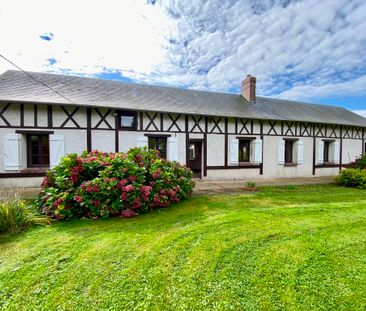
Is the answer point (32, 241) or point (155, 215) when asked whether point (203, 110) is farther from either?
point (32, 241)

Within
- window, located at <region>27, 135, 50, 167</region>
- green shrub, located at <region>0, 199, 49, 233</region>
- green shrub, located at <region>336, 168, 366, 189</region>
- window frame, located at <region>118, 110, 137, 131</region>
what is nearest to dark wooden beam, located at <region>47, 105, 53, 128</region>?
window, located at <region>27, 135, 50, 167</region>

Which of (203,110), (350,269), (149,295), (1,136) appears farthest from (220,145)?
(1,136)

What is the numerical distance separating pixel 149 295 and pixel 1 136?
7549 mm

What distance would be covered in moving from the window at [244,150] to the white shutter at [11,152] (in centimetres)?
884

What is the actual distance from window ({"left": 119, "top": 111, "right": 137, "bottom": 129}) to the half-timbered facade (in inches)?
1.5

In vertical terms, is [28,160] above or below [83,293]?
above

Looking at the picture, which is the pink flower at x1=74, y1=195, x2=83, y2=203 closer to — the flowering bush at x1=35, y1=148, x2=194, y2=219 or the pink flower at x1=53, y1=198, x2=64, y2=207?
the flowering bush at x1=35, y1=148, x2=194, y2=219

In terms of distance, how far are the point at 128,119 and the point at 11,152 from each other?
13.1 ft

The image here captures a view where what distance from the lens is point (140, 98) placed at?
27.6 feet

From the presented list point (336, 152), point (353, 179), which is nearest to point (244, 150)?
point (353, 179)

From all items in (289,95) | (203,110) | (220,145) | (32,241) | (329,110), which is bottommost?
(32,241)

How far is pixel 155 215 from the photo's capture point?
3.96 m

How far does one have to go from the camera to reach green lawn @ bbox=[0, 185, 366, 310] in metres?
1.70

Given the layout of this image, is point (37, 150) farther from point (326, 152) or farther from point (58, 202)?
point (326, 152)
